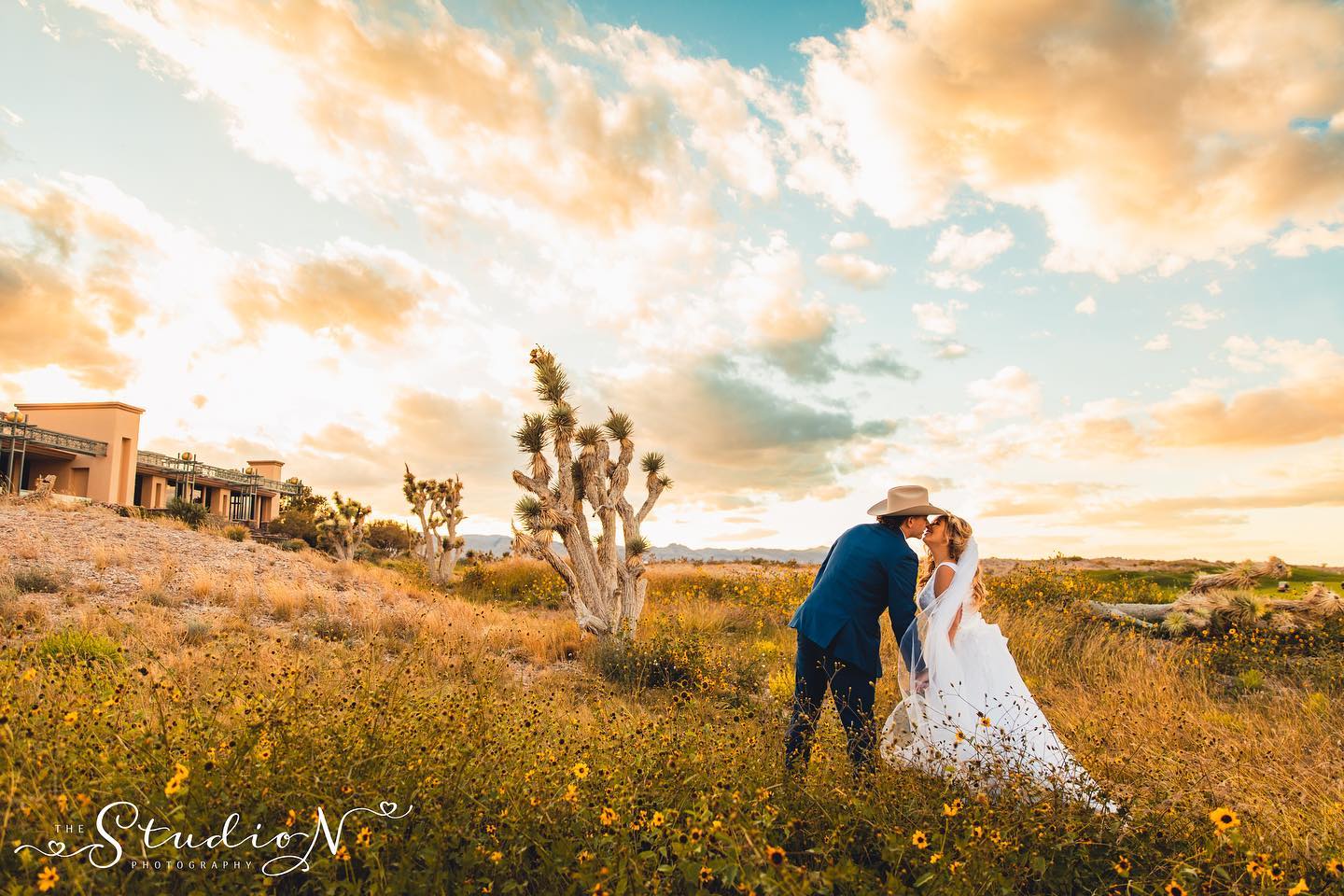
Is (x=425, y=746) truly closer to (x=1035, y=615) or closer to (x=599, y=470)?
(x=599, y=470)

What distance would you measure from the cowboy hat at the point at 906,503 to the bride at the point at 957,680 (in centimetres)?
48

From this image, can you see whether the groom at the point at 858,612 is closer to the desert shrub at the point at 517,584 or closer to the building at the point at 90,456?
the desert shrub at the point at 517,584

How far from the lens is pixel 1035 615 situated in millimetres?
12852

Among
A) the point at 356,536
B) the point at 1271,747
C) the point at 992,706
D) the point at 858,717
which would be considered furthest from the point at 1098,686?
the point at 356,536

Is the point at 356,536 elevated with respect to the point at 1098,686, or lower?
elevated

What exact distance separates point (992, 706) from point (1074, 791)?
1.07 meters

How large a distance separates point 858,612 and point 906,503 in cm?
91

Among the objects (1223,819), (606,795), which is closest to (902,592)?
(1223,819)

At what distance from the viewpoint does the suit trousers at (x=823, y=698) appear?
4980 mm

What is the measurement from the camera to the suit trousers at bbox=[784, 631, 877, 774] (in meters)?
4.98

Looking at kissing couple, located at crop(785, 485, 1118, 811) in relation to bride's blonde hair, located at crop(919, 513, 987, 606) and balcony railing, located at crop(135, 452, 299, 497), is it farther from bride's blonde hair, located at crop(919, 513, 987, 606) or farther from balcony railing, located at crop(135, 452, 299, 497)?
balcony railing, located at crop(135, 452, 299, 497)

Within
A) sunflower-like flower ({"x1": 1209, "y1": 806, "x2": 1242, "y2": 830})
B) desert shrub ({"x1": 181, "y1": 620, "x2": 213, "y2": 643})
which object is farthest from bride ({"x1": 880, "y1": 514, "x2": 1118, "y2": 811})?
desert shrub ({"x1": 181, "y1": 620, "x2": 213, "y2": 643})

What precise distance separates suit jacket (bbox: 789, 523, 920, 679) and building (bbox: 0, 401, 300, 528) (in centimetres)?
4084

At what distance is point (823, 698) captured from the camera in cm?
569
